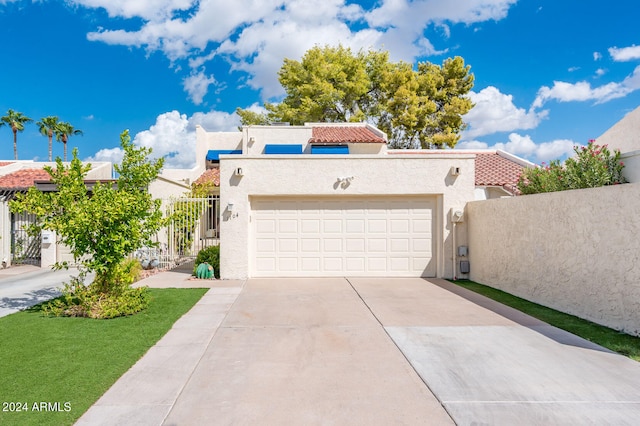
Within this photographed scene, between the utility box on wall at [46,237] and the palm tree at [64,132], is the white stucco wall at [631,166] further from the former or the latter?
the palm tree at [64,132]

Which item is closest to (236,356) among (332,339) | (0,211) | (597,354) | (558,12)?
(332,339)

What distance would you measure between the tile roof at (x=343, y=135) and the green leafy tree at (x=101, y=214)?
17119 mm

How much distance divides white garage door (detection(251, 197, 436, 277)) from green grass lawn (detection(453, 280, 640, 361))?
3.33 meters

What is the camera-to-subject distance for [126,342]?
20.8ft

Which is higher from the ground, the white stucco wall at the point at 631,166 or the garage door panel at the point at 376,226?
the white stucco wall at the point at 631,166

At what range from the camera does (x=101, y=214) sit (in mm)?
7754

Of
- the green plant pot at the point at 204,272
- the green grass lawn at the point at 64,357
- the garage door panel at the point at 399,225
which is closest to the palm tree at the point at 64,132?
the green plant pot at the point at 204,272

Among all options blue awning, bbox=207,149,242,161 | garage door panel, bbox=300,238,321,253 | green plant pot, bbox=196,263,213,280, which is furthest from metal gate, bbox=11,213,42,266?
blue awning, bbox=207,149,242,161

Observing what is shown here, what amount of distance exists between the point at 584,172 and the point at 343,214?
24.3 feet

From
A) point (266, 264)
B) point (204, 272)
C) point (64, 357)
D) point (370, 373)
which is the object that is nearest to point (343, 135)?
point (266, 264)

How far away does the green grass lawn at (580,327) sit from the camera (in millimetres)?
6137

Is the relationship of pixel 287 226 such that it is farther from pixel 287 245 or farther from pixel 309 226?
pixel 309 226

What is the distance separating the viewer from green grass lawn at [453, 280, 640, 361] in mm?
6137

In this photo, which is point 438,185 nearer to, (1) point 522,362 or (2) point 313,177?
(2) point 313,177
